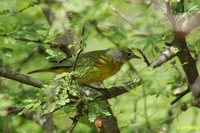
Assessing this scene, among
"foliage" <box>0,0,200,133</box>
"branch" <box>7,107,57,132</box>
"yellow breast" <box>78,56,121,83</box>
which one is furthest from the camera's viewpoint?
"yellow breast" <box>78,56,121,83</box>

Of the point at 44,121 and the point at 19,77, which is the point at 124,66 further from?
the point at 44,121

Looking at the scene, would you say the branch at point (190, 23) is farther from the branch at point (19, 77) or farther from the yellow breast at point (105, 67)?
the yellow breast at point (105, 67)

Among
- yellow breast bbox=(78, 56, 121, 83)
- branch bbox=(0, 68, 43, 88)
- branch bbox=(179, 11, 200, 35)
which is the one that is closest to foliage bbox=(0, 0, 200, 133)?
branch bbox=(179, 11, 200, 35)

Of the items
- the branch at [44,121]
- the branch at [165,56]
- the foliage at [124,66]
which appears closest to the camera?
the foliage at [124,66]

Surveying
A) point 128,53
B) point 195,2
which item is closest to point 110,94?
point 195,2

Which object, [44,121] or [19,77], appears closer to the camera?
[19,77]

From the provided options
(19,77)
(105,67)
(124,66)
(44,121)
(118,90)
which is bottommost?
(44,121)

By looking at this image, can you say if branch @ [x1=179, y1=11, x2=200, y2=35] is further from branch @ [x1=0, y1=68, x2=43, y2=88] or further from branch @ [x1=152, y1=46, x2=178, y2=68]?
branch @ [x1=0, y1=68, x2=43, y2=88]

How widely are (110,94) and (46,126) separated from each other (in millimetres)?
1094

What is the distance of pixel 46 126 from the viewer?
486 centimetres

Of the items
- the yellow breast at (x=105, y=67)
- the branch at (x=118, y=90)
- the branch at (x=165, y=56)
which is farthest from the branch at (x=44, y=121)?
the branch at (x=165, y=56)

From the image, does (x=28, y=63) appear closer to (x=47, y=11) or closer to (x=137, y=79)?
(x=47, y=11)

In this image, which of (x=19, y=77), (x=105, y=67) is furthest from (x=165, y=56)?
(x=105, y=67)

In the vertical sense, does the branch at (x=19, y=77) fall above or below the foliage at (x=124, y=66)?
below
